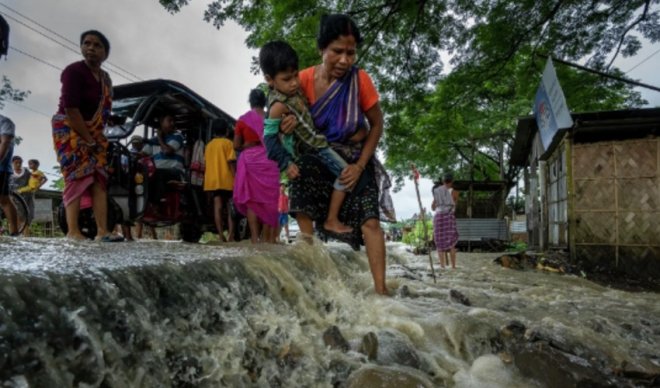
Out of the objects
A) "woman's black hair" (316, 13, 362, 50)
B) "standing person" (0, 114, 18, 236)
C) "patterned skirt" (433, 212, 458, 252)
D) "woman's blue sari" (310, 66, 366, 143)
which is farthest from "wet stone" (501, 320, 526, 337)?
"patterned skirt" (433, 212, 458, 252)

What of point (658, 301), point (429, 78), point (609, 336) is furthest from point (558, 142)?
point (609, 336)

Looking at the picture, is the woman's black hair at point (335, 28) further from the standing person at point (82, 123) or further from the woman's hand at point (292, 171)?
the standing person at point (82, 123)

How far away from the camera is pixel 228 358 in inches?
72.2

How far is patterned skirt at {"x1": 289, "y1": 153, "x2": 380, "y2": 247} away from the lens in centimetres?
281

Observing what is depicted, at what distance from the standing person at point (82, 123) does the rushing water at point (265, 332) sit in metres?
1.40

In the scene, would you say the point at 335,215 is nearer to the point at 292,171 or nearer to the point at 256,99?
the point at 292,171

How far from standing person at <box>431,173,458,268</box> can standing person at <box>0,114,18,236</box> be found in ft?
20.4

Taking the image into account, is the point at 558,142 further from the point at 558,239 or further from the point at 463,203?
the point at 463,203

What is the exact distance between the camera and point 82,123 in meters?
3.52

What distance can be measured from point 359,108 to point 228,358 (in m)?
1.70

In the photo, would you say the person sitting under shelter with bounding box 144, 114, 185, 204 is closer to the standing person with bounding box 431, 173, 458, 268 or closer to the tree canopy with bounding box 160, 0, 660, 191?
the tree canopy with bounding box 160, 0, 660, 191

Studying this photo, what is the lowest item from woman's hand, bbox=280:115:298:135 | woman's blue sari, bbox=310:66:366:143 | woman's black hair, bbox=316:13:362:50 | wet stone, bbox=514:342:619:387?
wet stone, bbox=514:342:619:387

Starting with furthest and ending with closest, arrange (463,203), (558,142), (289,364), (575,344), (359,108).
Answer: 1. (463,203)
2. (558,142)
3. (359,108)
4. (575,344)
5. (289,364)

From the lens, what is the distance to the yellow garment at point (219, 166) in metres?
5.45
